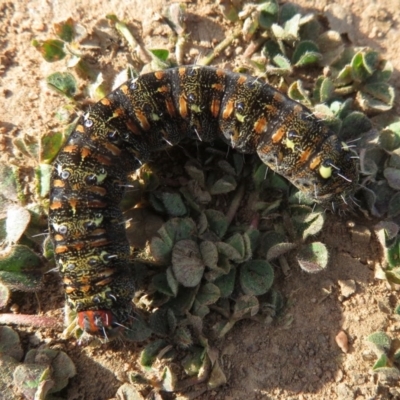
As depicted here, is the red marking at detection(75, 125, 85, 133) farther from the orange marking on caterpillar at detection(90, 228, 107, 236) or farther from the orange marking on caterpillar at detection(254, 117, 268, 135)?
the orange marking on caterpillar at detection(254, 117, 268, 135)

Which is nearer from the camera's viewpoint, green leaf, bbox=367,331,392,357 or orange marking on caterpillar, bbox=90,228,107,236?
orange marking on caterpillar, bbox=90,228,107,236

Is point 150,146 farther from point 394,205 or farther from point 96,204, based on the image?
point 394,205

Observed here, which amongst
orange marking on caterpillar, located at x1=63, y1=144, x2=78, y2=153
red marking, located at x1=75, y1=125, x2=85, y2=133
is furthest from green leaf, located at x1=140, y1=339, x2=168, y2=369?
red marking, located at x1=75, y1=125, x2=85, y2=133

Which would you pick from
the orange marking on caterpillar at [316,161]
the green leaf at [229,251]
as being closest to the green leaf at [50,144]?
the green leaf at [229,251]

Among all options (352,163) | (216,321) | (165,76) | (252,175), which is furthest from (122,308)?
(352,163)

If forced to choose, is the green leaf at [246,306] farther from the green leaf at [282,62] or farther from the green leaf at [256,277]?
the green leaf at [282,62]
